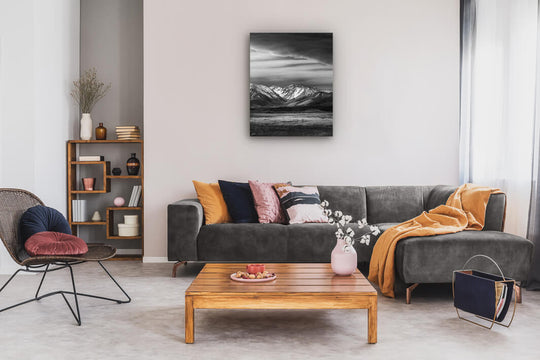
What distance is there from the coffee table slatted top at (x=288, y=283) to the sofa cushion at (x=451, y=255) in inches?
24.3

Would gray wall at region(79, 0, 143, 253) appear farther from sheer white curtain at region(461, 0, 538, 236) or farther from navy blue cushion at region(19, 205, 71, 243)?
sheer white curtain at region(461, 0, 538, 236)

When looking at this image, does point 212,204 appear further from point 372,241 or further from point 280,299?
point 280,299

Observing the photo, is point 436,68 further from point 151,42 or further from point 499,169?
point 151,42

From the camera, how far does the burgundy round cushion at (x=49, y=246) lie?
10.2ft

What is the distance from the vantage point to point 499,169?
446 centimetres

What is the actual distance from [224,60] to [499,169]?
2.91 meters

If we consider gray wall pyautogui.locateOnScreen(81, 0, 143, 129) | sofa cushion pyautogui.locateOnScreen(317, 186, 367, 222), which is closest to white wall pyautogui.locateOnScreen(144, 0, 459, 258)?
sofa cushion pyautogui.locateOnScreen(317, 186, 367, 222)

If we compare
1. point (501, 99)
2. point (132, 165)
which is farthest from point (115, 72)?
point (501, 99)

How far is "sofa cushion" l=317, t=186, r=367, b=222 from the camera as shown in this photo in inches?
187

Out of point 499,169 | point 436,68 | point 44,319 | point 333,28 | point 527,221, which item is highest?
point 333,28

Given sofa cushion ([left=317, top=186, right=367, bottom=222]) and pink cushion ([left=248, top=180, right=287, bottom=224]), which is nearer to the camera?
pink cushion ([left=248, top=180, right=287, bottom=224])

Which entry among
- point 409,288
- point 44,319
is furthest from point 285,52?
point 44,319

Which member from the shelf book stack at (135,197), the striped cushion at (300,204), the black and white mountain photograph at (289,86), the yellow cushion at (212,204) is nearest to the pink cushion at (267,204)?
the striped cushion at (300,204)

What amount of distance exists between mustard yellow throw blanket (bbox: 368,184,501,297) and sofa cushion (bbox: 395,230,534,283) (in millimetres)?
107
